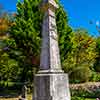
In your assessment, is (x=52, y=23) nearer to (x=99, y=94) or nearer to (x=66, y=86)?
(x=66, y=86)

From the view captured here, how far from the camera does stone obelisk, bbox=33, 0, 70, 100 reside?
30.9 ft

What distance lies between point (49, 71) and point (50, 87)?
55 centimetres

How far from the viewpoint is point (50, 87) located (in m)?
9.34

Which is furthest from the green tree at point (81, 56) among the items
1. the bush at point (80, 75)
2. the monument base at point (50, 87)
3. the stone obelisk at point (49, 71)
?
the monument base at point (50, 87)

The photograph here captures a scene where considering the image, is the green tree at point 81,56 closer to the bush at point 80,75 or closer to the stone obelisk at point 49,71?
the bush at point 80,75

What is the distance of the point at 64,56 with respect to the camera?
29.7 meters

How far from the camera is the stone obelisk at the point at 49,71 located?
941 cm

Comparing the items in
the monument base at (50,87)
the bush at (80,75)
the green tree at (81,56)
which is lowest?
the monument base at (50,87)

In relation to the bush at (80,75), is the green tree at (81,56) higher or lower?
higher

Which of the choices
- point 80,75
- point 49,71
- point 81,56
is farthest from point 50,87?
point 80,75

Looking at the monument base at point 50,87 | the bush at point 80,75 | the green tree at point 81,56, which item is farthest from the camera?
the bush at point 80,75

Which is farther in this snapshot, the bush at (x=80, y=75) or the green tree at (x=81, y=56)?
the bush at (x=80, y=75)

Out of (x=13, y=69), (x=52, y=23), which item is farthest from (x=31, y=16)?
(x=52, y=23)

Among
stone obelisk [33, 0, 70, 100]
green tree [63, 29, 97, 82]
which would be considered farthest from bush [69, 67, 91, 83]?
stone obelisk [33, 0, 70, 100]
